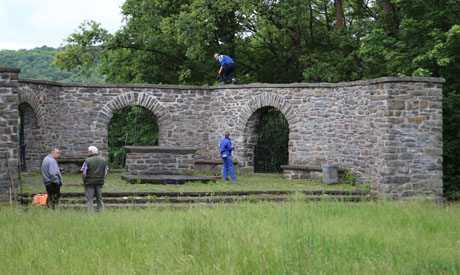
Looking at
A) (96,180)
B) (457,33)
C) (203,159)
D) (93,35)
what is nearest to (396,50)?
(457,33)

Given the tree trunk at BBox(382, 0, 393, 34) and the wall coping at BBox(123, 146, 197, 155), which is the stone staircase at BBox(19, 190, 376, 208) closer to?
the wall coping at BBox(123, 146, 197, 155)

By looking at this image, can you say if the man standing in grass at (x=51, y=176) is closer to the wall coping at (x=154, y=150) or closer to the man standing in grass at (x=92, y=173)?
the man standing in grass at (x=92, y=173)

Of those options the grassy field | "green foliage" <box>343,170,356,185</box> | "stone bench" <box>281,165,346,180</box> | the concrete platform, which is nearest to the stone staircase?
the grassy field

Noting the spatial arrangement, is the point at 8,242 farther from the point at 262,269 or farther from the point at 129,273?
the point at 262,269

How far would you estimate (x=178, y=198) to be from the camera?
42.1 feet

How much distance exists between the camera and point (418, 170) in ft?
46.6

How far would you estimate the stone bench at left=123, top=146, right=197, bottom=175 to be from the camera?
1572 centimetres

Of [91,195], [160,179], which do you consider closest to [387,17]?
[160,179]

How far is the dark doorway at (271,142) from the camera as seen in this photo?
1984 centimetres

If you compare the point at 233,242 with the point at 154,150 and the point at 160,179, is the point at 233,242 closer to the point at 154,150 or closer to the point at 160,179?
the point at 160,179

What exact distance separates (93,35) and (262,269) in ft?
66.1

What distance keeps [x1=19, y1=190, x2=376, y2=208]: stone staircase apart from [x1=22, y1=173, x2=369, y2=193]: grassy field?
423 millimetres

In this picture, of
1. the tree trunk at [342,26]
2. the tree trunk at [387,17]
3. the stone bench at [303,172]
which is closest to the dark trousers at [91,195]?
the stone bench at [303,172]

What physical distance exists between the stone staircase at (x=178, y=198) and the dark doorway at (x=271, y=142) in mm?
6073
